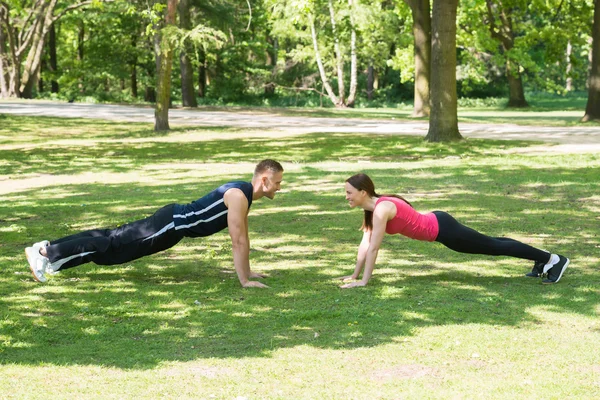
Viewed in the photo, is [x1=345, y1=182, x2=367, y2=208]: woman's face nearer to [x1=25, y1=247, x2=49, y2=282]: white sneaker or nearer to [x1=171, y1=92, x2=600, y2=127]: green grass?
[x1=25, y1=247, x2=49, y2=282]: white sneaker

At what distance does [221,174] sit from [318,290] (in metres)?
10.5

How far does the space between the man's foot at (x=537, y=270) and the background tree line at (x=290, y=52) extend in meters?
27.5

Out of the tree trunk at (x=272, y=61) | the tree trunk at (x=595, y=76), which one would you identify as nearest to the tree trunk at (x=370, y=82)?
the tree trunk at (x=272, y=61)

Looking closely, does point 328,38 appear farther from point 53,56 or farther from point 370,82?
point 53,56

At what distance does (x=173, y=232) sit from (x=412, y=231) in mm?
2244

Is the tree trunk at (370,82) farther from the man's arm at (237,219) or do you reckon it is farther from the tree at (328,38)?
the man's arm at (237,219)

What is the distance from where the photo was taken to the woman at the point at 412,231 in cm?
811

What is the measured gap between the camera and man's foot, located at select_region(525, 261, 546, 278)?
8391 millimetres

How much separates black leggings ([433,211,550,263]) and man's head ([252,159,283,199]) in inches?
61.3

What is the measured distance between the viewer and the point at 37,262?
8273mm

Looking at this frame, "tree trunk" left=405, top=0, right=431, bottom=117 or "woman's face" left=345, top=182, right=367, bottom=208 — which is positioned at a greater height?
"tree trunk" left=405, top=0, right=431, bottom=117

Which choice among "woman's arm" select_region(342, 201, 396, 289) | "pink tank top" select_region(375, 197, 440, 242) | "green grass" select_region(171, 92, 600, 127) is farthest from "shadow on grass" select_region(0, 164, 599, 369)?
"green grass" select_region(171, 92, 600, 127)

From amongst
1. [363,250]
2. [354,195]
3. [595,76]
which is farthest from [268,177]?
[595,76]

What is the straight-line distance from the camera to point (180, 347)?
6.40 m
